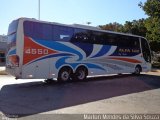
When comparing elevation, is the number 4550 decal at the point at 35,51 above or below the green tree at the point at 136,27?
below

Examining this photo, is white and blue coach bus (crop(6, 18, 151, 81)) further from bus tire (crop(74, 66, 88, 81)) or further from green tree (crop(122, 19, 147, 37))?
green tree (crop(122, 19, 147, 37))

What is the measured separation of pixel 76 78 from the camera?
64.5 ft

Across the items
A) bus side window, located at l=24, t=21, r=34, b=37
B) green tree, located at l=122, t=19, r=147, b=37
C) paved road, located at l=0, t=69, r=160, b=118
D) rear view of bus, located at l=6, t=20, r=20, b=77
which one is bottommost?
paved road, located at l=0, t=69, r=160, b=118

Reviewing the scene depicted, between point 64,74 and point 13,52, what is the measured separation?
354 cm

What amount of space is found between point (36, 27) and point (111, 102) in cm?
713

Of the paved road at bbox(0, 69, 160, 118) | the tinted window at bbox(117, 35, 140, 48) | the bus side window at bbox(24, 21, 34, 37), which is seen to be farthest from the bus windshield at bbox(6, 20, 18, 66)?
the tinted window at bbox(117, 35, 140, 48)

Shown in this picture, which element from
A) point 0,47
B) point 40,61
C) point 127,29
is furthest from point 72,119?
point 0,47

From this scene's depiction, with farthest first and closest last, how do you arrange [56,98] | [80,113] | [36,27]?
1. [36,27]
2. [56,98]
3. [80,113]

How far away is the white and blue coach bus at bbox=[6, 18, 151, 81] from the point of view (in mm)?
16562

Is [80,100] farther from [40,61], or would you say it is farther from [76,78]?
[76,78]

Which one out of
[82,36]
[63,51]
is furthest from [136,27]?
[63,51]

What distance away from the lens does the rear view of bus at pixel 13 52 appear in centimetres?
1645

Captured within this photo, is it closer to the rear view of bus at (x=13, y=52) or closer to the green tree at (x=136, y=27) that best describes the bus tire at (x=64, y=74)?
the rear view of bus at (x=13, y=52)

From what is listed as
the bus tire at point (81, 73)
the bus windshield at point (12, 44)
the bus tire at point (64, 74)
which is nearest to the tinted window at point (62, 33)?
the bus tire at point (64, 74)
